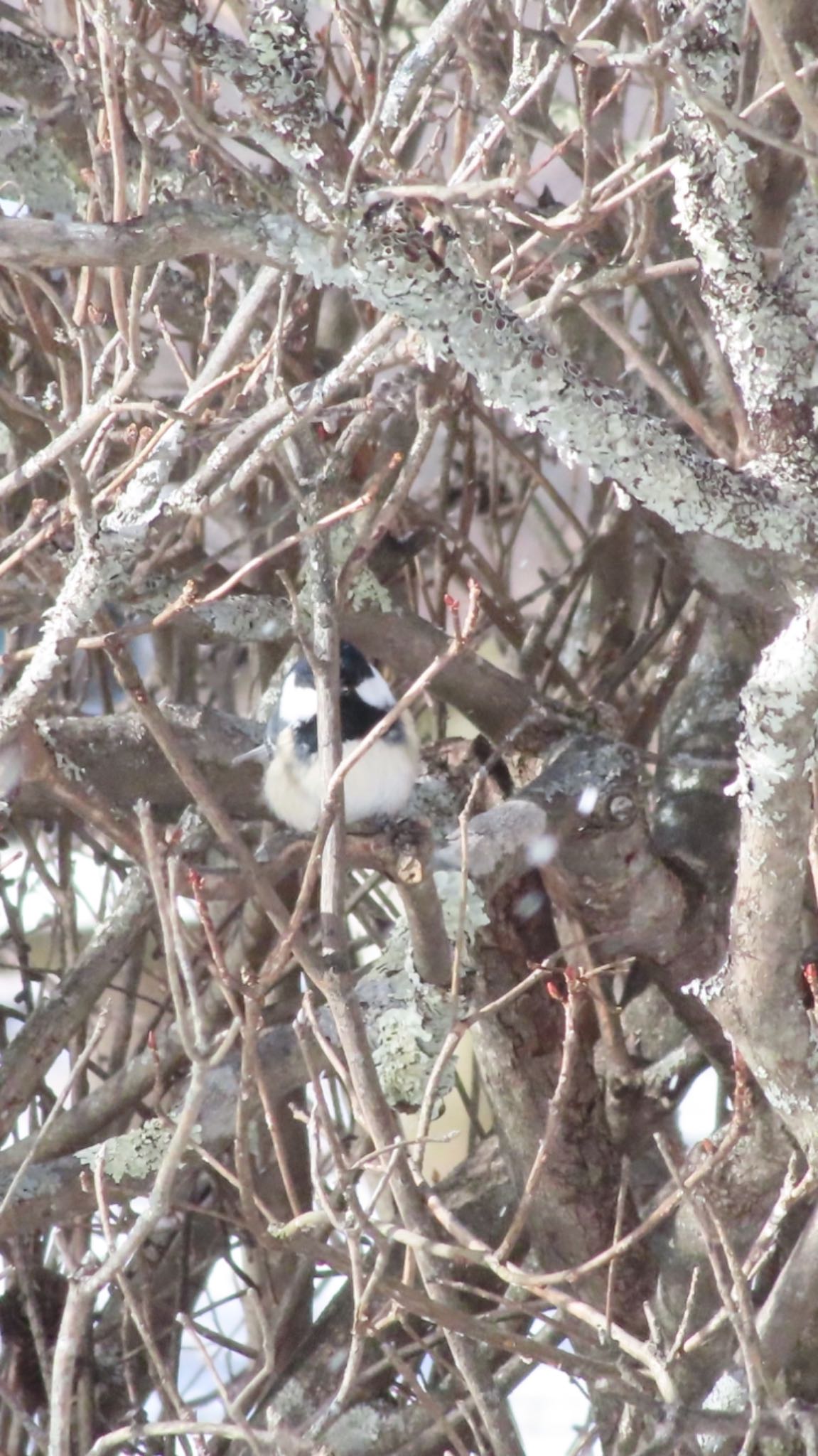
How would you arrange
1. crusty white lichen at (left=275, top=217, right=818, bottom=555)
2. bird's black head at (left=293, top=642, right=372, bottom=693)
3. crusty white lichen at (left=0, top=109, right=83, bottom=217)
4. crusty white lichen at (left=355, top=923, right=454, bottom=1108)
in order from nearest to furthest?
crusty white lichen at (left=275, top=217, right=818, bottom=555) → crusty white lichen at (left=0, top=109, right=83, bottom=217) → crusty white lichen at (left=355, top=923, right=454, bottom=1108) → bird's black head at (left=293, top=642, right=372, bottom=693)

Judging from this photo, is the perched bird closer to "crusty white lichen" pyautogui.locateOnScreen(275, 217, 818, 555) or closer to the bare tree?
the bare tree

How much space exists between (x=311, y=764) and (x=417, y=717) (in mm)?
1151

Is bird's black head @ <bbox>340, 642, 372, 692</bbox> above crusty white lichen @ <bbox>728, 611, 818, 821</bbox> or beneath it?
above

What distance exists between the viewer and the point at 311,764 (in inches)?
74.0

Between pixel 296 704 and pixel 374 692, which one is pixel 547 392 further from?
pixel 374 692

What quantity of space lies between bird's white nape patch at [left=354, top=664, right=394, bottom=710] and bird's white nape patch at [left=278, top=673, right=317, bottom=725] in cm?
12

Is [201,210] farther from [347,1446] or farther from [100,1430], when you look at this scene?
[100,1430]

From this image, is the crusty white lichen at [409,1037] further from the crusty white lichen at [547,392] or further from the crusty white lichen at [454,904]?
the crusty white lichen at [547,392]

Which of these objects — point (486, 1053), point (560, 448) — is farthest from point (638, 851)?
point (560, 448)

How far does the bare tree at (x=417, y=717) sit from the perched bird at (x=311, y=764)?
0.18 ft

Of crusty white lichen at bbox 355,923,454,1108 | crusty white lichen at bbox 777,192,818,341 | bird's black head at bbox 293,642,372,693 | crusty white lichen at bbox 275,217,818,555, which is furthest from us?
bird's black head at bbox 293,642,372,693

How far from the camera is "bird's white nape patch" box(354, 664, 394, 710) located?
2.10 meters

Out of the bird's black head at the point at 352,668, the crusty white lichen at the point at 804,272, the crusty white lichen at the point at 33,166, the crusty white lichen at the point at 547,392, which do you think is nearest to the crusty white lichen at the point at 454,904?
the bird's black head at the point at 352,668

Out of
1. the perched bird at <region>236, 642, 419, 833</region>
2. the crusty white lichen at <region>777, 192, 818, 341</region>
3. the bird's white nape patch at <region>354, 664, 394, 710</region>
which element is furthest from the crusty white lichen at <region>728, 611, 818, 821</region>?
the bird's white nape patch at <region>354, 664, 394, 710</region>
